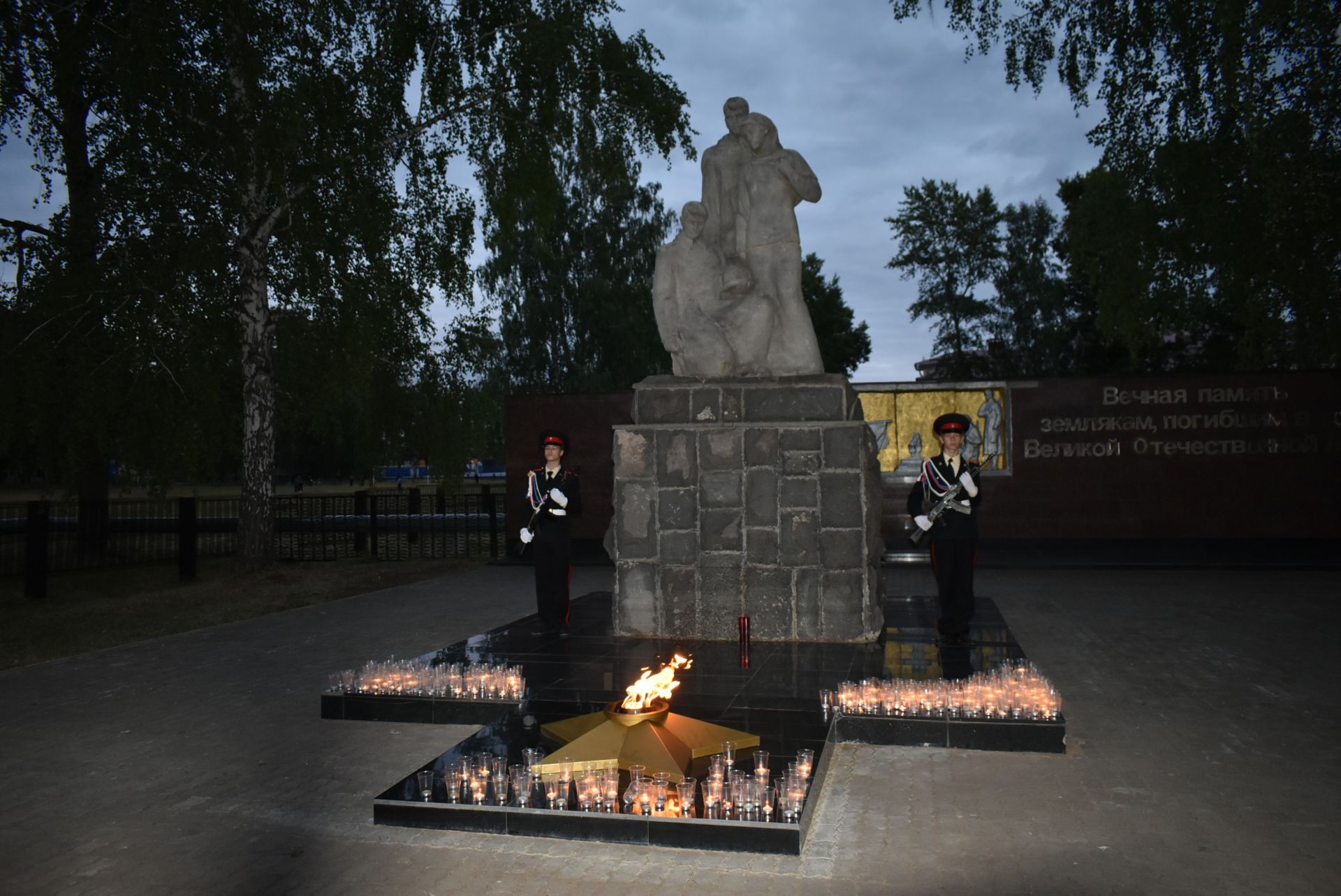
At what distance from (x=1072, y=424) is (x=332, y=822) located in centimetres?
1400

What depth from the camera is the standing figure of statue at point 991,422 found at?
53.3 feet

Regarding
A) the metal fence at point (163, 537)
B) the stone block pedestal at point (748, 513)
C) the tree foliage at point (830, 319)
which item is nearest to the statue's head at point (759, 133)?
the stone block pedestal at point (748, 513)

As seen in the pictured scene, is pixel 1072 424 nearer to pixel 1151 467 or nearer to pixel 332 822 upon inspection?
pixel 1151 467

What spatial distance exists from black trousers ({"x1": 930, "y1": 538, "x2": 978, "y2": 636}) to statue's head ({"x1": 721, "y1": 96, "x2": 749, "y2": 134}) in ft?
13.1

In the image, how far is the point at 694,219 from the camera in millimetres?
8875

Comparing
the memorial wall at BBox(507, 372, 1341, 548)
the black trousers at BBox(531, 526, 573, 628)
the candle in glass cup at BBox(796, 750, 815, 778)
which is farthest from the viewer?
the memorial wall at BBox(507, 372, 1341, 548)

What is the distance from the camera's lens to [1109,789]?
500cm

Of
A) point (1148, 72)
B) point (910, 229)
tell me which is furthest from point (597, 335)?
point (1148, 72)

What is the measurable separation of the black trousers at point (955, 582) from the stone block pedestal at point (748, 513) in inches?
20.5

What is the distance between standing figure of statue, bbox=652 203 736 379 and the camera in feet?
28.3

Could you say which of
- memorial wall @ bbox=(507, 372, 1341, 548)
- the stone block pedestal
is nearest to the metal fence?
memorial wall @ bbox=(507, 372, 1341, 548)

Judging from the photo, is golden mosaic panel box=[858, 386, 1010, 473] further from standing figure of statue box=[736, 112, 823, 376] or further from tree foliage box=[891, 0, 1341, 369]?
standing figure of statue box=[736, 112, 823, 376]

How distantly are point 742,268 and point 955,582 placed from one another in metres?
3.15

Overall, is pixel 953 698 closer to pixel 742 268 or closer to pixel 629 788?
pixel 629 788
